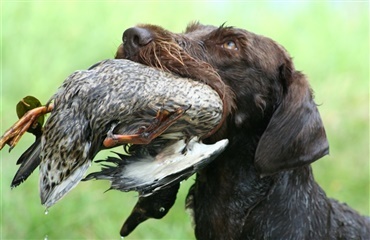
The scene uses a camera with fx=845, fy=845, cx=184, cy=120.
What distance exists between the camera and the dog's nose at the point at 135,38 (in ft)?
12.4

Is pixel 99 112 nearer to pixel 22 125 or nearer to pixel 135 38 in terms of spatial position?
pixel 22 125

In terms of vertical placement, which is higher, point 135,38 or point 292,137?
point 135,38

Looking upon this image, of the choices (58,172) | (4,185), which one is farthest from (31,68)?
(58,172)

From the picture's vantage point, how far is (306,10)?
9805mm

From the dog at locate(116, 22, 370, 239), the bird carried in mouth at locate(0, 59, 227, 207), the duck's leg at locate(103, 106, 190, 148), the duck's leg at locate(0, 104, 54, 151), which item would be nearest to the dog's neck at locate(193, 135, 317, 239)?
the dog at locate(116, 22, 370, 239)

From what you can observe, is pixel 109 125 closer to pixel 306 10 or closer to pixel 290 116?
pixel 290 116

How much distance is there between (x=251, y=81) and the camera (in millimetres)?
4156

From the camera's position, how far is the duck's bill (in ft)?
11.7

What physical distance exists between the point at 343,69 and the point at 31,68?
134 inches

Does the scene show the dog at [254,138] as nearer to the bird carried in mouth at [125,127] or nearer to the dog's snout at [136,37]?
the dog's snout at [136,37]

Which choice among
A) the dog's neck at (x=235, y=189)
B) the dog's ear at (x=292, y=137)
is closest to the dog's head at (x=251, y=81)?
the dog's ear at (x=292, y=137)

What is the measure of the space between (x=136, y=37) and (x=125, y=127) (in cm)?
49

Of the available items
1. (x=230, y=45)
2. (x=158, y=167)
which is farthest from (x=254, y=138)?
(x=158, y=167)

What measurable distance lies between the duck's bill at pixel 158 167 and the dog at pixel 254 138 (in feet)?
1.13
